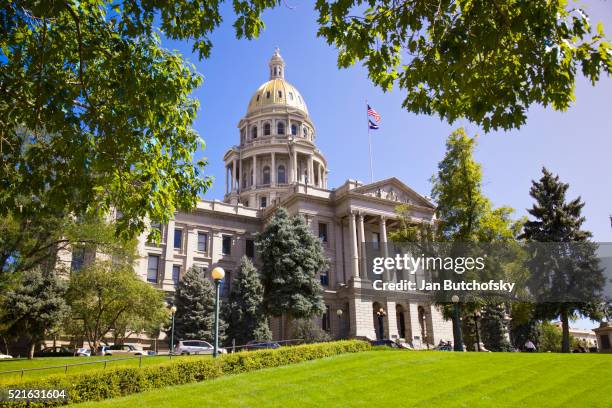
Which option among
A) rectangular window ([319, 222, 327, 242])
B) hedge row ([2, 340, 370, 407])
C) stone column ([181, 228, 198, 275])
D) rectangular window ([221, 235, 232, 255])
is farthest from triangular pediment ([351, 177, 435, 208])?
hedge row ([2, 340, 370, 407])

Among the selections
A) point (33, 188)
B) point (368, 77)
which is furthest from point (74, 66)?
point (368, 77)

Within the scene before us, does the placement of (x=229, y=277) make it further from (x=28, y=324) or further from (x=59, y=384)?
(x=59, y=384)

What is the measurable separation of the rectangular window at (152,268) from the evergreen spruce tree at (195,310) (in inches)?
318

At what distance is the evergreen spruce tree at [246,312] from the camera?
132 feet

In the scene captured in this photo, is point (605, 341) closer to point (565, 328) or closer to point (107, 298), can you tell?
point (565, 328)

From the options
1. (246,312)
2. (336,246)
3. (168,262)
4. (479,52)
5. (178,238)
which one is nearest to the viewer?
(479,52)

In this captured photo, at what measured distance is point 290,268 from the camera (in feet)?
138

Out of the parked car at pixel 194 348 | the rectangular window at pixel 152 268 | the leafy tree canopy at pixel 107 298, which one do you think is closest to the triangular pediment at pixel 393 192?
the rectangular window at pixel 152 268

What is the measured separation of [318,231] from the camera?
5256cm

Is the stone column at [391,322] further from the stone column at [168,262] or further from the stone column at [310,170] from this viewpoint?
the stone column at [310,170]

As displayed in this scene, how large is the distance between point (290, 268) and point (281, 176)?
114ft

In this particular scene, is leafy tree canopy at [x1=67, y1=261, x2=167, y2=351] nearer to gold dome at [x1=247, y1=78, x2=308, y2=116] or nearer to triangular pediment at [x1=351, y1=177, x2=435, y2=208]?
triangular pediment at [x1=351, y1=177, x2=435, y2=208]

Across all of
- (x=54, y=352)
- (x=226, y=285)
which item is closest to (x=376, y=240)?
(x=226, y=285)

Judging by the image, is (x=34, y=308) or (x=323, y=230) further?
Answer: (x=323, y=230)
